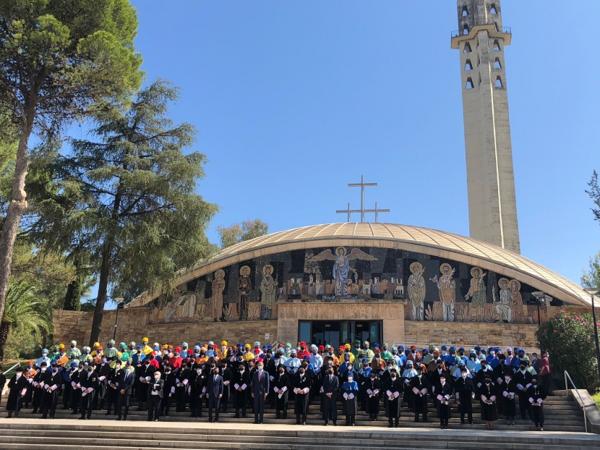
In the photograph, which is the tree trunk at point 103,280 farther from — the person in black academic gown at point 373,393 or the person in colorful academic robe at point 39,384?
the person in black academic gown at point 373,393

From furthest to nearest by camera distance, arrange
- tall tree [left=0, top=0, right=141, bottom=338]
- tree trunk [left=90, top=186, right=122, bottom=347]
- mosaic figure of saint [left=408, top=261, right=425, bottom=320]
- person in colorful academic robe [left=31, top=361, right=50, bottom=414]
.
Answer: mosaic figure of saint [left=408, top=261, right=425, bottom=320] → tree trunk [left=90, top=186, right=122, bottom=347] → tall tree [left=0, top=0, right=141, bottom=338] → person in colorful academic robe [left=31, top=361, right=50, bottom=414]

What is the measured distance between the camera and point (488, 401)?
38.9ft

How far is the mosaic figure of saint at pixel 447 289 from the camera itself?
21453 mm

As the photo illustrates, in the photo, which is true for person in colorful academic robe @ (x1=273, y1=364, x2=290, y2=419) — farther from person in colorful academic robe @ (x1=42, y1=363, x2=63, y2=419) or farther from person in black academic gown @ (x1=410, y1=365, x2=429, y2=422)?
person in colorful academic robe @ (x1=42, y1=363, x2=63, y2=419)

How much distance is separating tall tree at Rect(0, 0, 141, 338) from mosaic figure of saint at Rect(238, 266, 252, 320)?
881cm

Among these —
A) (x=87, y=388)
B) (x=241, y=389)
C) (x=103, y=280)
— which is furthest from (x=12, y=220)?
(x=241, y=389)

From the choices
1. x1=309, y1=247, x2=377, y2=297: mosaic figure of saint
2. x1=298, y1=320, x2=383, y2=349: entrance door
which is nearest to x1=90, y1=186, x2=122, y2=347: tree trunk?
x1=298, y1=320, x2=383, y2=349: entrance door

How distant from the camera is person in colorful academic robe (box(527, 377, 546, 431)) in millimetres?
11602

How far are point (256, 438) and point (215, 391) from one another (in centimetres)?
231

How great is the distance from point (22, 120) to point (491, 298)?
60.2 feet

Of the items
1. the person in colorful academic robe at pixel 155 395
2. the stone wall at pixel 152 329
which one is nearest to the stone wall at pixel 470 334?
the stone wall at pixel 152 329

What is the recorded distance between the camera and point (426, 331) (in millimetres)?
21281

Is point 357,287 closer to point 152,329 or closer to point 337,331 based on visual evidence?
point 337,331

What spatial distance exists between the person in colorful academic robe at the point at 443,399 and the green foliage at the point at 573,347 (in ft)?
18.2
